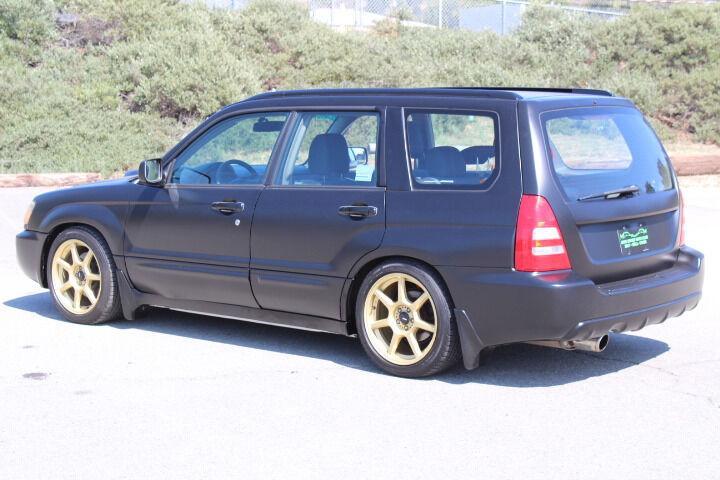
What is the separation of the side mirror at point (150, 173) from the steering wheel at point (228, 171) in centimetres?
43

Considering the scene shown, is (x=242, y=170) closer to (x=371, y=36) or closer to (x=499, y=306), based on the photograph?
(x=499, y=306)

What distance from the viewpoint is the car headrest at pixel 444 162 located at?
630 cm

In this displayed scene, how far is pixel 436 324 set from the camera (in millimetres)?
6156

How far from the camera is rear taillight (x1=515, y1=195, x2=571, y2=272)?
5816 millimetres

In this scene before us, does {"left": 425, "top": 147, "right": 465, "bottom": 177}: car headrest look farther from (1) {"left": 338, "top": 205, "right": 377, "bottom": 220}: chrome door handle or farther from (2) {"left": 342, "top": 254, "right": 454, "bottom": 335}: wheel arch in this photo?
(2) {"left": 342, "top": 254, "right": 454, "bottom": 335}: wheel arch

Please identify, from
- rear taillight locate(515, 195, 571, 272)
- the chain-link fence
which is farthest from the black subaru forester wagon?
the chain-link fence

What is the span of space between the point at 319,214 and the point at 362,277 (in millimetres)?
472

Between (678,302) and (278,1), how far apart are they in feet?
82.3

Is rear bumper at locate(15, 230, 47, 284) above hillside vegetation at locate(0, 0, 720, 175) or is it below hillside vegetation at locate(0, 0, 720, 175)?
below

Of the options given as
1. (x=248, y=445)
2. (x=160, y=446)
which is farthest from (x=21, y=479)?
(x=248, y=445)

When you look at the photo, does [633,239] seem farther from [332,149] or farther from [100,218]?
[100,218]

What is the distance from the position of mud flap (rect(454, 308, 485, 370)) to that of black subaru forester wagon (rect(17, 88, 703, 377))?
0.4 inches

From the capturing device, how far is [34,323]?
798 centimetres

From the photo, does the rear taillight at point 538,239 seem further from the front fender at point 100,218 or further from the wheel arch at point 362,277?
the front fender at point 100,218
